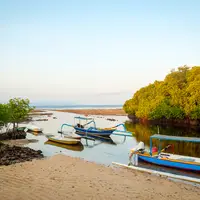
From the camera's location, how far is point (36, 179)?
1317 cm

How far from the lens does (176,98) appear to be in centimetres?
5172

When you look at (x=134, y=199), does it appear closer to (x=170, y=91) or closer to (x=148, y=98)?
(x=170, y=91)

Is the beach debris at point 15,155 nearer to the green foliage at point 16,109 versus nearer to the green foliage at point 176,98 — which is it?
the green foliage at point 16,109

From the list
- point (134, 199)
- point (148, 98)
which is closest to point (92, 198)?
point (134, 199)

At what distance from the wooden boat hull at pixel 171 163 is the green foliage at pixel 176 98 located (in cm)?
2859

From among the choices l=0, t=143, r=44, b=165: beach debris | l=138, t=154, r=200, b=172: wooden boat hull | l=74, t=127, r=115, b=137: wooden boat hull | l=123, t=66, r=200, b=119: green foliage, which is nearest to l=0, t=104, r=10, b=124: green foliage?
l=0, t=143, r=44, b=165: beach debris

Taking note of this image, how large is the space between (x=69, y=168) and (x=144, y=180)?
6023 millimetres

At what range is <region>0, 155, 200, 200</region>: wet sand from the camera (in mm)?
10685

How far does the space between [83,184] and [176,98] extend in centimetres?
4387

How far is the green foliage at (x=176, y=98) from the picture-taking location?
45.7 metres

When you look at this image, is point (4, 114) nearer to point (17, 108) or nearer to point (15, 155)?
point (17, 108)

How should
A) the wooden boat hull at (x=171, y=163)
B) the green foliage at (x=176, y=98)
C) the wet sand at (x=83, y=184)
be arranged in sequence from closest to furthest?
the wet sand at (x=83, y=184) → the wooden boat hull at (x=171, y=163) → the green foliage at (x=176, y=98)

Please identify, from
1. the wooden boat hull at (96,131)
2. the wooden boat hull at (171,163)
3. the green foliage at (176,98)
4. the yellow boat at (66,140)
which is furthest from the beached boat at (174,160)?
the green foliage at (176,98)

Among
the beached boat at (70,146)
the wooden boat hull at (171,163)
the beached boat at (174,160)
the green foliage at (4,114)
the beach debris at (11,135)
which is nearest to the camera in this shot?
the wooden boat hull at (171,163)
